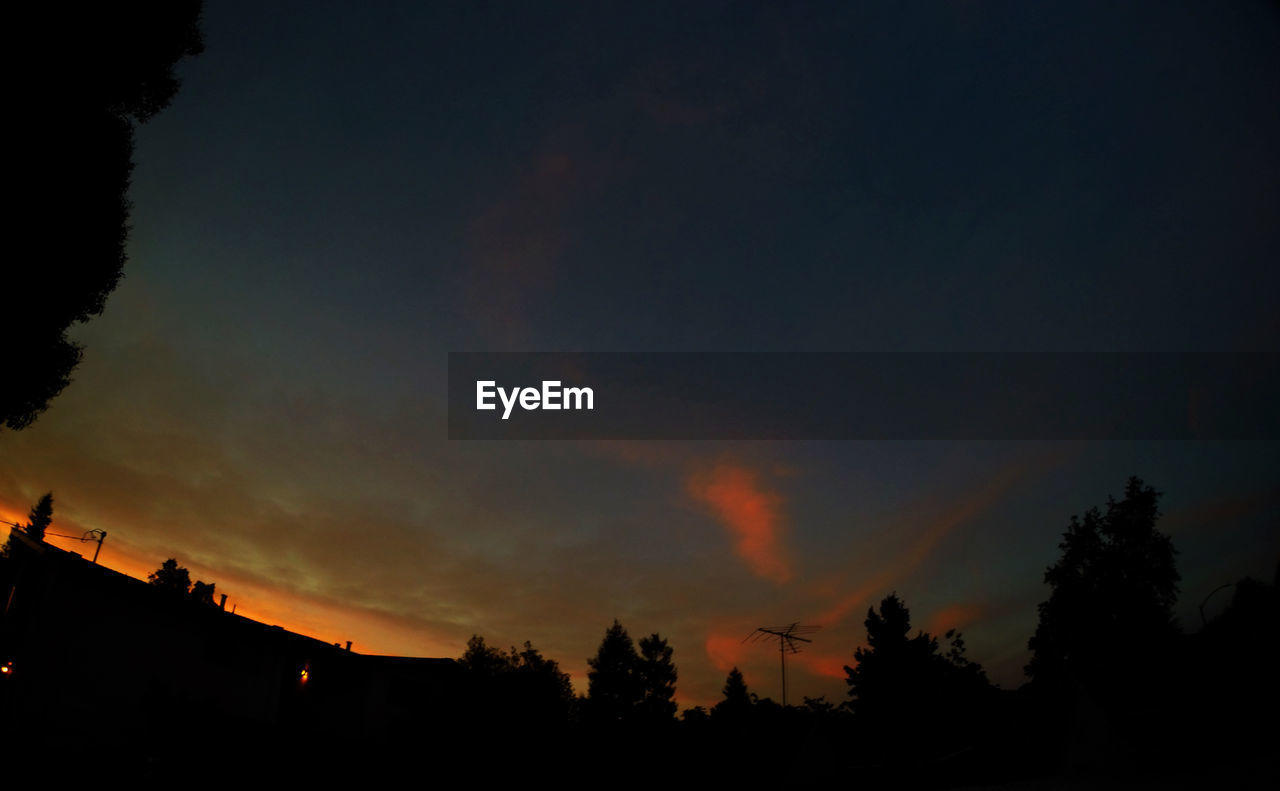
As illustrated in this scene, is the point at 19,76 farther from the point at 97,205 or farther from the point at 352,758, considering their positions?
the point at 352,758

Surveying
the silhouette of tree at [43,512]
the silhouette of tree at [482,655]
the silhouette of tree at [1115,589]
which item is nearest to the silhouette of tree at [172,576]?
the silhouette of tree at [43,512]

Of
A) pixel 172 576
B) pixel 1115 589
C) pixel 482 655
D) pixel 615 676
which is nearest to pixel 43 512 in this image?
pixel 172 576

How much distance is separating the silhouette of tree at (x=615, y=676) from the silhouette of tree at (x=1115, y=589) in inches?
1780

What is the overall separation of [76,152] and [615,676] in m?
81.2

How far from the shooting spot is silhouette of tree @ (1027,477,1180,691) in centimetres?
5653

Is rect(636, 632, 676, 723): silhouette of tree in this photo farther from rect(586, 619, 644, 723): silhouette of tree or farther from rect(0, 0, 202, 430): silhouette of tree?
rect(0, 0, 202, 430): silhouette of tree

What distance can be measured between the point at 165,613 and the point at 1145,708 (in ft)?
114

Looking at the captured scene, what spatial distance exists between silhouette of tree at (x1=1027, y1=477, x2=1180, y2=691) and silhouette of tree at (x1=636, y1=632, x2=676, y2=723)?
1708 inches

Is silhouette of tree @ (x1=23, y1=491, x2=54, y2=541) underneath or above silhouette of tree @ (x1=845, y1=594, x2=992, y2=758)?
above

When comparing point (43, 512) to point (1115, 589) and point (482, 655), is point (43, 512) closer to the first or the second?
point (482, 655)

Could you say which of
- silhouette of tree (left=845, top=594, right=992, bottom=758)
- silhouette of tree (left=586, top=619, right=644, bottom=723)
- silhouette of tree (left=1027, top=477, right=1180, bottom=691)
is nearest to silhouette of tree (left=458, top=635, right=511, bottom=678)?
silhouette of tree (left=586, top=619, right=644, bottom=723)

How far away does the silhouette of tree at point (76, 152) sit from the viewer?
39.5 ft

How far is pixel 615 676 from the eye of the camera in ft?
273

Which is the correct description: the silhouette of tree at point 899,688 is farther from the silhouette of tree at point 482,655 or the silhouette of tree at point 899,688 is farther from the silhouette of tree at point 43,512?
the silhouette of tree at point 43,512
